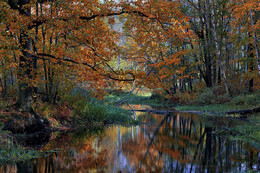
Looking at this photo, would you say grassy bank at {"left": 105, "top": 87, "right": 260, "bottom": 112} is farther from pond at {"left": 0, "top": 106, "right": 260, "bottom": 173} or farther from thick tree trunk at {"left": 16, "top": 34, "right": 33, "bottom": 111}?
thick tree trunk at {"left": 16, "top": 34, "right": 33, "bottom": 111}

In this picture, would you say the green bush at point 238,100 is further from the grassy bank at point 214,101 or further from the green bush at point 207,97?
the green bush at point 207,97

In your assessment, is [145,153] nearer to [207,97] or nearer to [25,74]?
[25,74]

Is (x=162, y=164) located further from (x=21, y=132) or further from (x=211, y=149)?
(x=21, y=132)

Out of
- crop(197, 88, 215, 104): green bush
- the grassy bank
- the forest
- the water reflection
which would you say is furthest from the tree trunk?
crop(197, 88, 215, 104): green bush

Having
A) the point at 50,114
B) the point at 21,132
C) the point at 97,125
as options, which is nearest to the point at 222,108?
the point at 97,125

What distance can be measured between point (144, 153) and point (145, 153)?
38 mm

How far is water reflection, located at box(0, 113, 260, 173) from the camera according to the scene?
6684 millimetres

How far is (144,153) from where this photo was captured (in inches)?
332

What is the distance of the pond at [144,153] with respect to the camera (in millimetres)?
6676

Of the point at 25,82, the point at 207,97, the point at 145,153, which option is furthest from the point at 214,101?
the point at 25,82

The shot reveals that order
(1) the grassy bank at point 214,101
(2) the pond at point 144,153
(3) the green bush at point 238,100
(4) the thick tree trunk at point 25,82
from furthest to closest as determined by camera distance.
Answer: (3) the green bush at point 238,100
(1) the grassy bank at point 214,101
(4) the thick tree trunk at point 25,82
(2) the pond at point 144,153

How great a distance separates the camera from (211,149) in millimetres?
8406

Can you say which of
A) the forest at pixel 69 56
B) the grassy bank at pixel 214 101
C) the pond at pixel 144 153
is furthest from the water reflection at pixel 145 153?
the grassy bank at pixel 214 101

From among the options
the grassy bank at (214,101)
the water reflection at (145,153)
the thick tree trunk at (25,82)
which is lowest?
the water reflection at (145,153)
